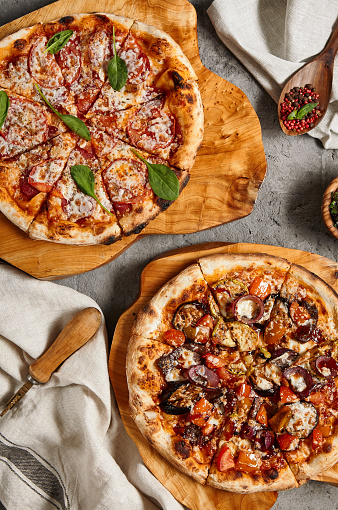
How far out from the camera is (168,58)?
4.53 m

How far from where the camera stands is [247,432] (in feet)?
14.4

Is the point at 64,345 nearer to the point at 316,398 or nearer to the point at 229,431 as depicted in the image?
the point at 229,431

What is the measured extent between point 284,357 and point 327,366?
17.1 inches

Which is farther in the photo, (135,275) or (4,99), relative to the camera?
(135,275)

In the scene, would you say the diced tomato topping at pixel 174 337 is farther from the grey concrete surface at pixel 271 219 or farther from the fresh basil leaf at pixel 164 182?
the fresh basil leaf at pixel 164 182

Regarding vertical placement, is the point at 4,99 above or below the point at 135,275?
above

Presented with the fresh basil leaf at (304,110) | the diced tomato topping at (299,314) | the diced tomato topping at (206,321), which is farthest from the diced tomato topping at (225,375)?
the fresh basil leaf at (304,110)

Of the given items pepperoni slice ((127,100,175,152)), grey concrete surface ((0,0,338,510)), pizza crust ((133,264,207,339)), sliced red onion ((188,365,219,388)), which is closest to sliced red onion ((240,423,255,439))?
sliced red onion ((188,365,219,388))

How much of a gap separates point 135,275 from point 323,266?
2.10 metres

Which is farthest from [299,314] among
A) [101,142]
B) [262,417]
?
[101,142]

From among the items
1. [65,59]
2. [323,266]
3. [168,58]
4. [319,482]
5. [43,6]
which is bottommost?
[319,482]

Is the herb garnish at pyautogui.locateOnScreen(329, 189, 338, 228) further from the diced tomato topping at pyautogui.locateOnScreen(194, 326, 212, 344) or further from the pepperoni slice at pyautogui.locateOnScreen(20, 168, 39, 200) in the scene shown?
the pepperoni slice at pyautogui.locateOnScreen(20, 168, 39, 200)

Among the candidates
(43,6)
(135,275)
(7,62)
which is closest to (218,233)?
(135,275)

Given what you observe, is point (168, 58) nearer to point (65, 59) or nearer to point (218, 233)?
point (65, 59)
